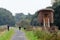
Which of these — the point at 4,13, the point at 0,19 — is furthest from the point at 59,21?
the point at 4,13

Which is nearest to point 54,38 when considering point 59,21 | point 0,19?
point 59,21

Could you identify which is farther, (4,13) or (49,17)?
(4,13)

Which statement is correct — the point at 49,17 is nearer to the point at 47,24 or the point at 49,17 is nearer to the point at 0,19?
the point at 47,24

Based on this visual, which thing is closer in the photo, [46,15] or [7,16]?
[46,15]

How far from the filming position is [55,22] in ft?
182

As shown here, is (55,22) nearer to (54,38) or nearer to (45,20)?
(45,20)

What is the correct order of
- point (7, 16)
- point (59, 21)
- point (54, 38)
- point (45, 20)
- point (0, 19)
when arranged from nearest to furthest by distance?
1. point (54, 38)
2. point (45, 20)
3. point (59, 21)
4. point (0, 19)
5. point (7, 16)

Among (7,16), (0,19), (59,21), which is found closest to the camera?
(59,21)

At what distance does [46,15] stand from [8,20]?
81.9 m

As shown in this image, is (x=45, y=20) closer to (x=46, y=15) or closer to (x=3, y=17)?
(x=46, y=15)

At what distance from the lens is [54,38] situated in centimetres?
1442

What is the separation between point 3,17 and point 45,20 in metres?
81.8

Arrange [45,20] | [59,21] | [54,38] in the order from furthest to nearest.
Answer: [59,21] < [45,20] < [54,38]

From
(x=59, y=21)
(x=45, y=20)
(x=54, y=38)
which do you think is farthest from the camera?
(x=59, y=21)
